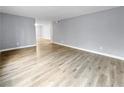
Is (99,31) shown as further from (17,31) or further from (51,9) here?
(17,31)

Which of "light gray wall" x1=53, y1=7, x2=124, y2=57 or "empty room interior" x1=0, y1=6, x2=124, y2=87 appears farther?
"light gray wall" x1=53, y1=7, x2=124, y2=57

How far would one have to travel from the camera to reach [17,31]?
654cm

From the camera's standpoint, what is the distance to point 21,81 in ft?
8.30

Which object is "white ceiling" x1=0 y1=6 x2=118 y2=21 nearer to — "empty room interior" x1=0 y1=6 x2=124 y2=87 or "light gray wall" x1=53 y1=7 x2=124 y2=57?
"empty room interior" x1=0 y1=6 x2=124 y2=87

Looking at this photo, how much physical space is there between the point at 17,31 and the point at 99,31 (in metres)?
4.88

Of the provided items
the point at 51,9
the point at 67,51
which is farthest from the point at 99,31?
the point at 51,9

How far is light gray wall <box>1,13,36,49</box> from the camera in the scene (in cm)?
580

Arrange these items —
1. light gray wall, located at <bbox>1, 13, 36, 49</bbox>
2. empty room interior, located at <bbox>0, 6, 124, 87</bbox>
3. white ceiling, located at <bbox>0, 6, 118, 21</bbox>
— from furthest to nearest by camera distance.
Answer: light gray wall, located at <bbox>1, 13, 36, 49</bbox> → white ceiling, located at <bbox>0, 6, 118, 21</bbox> → empty room interior, located at <bbox>0, 6, 124, 87</bbox>

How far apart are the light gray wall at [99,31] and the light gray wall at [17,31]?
8.91 ft

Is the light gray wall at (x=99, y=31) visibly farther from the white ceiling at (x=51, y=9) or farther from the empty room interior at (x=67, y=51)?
the white ceiling at (x=51, y=9)

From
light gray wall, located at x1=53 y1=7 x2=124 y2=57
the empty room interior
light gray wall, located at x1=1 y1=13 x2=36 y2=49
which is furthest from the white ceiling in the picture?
light gray wall, located at x1=1 y1=13 x2=36 y2=49

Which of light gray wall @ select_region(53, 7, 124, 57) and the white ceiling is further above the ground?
the white ceiling

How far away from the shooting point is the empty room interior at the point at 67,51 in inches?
105
